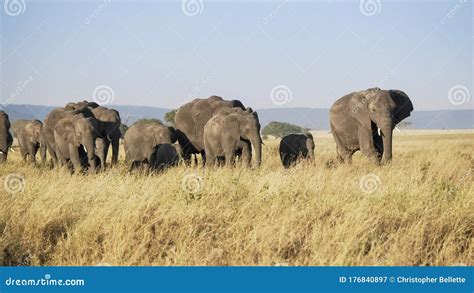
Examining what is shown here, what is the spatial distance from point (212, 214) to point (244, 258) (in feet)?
3.84

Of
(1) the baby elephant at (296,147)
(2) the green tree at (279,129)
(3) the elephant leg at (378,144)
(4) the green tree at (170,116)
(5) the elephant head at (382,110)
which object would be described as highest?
(5) the elephant head at (382,110)

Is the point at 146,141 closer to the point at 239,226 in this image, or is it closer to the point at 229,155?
the point at 229,155

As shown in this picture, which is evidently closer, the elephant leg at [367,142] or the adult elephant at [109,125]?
the elephant leg at [367,142]

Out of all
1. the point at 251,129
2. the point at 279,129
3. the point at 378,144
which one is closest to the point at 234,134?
the point at 251,129

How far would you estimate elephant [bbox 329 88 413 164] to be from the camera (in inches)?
604

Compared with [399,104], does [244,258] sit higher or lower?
lower

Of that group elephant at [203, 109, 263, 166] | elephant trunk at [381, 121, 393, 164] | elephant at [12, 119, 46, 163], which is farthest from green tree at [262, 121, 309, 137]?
elephant trunk at [381, 121, 393, 164]

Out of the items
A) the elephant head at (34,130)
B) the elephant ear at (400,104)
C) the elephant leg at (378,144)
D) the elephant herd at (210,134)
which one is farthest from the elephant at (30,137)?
the elephant ear at (400,104)

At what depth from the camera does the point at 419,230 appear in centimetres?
700

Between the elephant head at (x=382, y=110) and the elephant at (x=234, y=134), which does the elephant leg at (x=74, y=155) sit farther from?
the elephant head at (x=382, y=110)

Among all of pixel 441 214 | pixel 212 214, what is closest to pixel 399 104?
pixel 441 214

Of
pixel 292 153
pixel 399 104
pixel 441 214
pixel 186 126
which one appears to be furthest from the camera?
pixel 186 126

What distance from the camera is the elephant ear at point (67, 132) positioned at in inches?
699

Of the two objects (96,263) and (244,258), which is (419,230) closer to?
(244,258)
